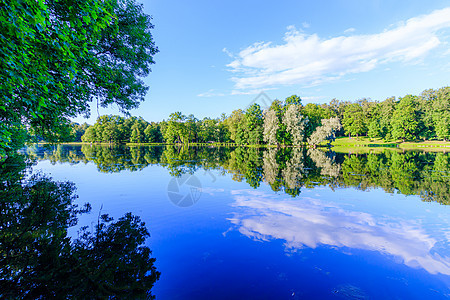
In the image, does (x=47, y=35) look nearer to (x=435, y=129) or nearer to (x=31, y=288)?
(x=31, y=288)

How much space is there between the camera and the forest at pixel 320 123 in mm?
62906

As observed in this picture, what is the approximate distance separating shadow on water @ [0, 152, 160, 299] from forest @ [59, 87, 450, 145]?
50673 millimetres

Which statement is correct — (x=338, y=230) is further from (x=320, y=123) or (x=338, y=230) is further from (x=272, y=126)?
(x=320, y=123)

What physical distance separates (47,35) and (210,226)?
24.6 ft

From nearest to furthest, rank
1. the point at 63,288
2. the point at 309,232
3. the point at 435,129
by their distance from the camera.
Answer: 1. the point at 63,288
2. the point at 309,232
3. the point at 435,129

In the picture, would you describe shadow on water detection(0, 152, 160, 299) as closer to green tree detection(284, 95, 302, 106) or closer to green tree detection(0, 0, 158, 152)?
green tree detection(0, 0, 158, 152)

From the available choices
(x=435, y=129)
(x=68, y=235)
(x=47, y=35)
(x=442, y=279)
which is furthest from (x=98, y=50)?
(x=435, y=129)

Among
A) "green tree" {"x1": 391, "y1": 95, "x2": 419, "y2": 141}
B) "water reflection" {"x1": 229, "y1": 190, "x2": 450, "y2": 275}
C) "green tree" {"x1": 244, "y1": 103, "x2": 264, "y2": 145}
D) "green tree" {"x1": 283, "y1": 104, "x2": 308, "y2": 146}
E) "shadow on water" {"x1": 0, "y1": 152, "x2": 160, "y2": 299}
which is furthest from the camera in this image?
"green tree" {"x1": 244, "y1": 103, "x2": 264, "y2": 145}

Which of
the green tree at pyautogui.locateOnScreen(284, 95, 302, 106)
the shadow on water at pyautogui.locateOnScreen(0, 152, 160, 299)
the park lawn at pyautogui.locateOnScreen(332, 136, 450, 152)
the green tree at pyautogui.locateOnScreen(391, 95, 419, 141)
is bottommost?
the park lawn at pyautogui.locateOnScreen(332, 136, 450, 152)

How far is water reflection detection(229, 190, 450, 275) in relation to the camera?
565cm

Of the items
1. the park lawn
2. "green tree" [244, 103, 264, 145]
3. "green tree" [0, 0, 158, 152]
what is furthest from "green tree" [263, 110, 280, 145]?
"green tree" [0, 0, 158, 152]

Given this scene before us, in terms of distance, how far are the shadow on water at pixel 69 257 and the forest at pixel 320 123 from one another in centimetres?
5067

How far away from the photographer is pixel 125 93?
49.9 ft

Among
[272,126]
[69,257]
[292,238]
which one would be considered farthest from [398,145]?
[69,257]
